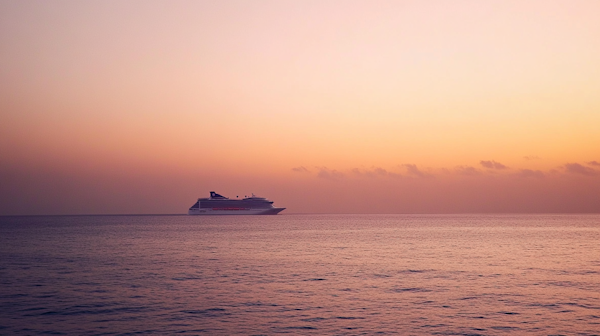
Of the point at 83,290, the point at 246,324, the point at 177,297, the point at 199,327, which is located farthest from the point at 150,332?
the point at 83,290

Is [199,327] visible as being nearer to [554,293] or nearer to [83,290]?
[83,290]

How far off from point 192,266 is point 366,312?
93.2 feet

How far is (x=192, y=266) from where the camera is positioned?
5194 cm

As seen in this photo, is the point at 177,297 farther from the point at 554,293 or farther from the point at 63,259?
the point at 63,259

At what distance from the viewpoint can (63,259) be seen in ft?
197

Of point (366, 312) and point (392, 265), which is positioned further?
point (392, 265)

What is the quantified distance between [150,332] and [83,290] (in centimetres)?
1540

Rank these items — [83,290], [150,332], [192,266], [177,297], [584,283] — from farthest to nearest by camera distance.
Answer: [192,266]
[584,283]
[83,290]
[177,297]
[150,332]

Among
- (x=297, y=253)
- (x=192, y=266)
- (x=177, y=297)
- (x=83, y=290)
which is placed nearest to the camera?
(x=177, y=297)

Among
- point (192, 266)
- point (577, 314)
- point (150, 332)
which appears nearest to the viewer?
point (150, 332)

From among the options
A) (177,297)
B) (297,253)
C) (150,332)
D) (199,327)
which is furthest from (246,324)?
(297,253)

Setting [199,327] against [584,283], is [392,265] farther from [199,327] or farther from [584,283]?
[199,327]

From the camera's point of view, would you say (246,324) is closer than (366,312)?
Yes

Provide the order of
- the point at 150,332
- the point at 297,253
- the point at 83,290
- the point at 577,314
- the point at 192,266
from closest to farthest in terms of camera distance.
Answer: the point at 150,332
the point at 577,314
the point at 83,290
the point at 192,266
the point at 297,253
